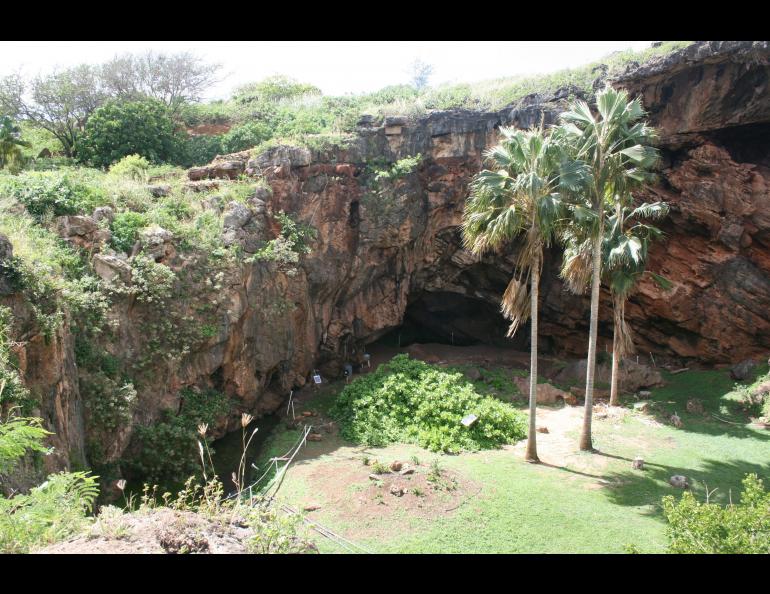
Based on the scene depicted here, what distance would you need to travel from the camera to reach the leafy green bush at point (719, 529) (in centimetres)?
536

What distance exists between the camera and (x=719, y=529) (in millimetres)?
5742

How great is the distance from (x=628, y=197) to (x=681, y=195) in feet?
25.0

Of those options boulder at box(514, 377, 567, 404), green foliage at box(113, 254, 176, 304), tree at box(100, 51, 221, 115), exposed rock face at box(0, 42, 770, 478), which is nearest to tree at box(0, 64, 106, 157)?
tree at box(100, 51, 221, 115)

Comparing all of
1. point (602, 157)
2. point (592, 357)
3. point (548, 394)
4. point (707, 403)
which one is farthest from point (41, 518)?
point (707, 403)

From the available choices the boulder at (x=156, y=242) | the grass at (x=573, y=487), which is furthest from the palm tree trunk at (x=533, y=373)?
the boulder at (x=156, y=242)

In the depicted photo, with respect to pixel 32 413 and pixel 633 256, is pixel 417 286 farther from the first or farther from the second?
pixel 32 413

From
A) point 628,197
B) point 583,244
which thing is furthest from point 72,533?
point 628,197

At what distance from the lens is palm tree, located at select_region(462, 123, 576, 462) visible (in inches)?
467

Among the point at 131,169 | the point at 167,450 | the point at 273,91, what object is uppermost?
the point at 273,91

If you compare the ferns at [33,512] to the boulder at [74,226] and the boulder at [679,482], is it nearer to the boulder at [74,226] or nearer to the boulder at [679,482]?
the boulder at [74,226]

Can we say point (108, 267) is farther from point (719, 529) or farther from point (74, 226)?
point (719, 529)

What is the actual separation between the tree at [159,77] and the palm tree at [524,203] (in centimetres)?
1757

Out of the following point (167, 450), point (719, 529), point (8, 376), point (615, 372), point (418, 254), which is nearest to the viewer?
point (719, 529)

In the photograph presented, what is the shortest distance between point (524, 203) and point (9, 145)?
16629 millimetres
